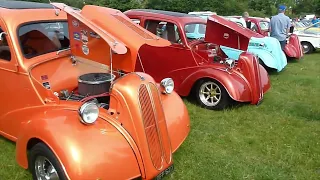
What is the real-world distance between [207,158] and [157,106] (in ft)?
4.13

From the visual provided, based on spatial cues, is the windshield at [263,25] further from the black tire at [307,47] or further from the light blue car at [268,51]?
the light blue car at [268,51]

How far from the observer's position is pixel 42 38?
4.11 meters

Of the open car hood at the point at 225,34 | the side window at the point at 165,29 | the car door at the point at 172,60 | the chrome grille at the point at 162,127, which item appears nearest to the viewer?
the chrome grille at the point at 162,127

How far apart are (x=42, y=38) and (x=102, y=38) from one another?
3.52 feet

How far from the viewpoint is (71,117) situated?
3037mm

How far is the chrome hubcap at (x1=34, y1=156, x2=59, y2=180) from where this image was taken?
297cm

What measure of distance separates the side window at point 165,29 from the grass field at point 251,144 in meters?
1.32

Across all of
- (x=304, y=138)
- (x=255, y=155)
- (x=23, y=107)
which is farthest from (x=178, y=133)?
(x=304, y=138)

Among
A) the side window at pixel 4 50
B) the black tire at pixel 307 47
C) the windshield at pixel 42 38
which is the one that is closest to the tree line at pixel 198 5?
the black tire at pixel 307 47

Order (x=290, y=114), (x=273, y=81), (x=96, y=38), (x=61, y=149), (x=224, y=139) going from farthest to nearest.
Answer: (x=273, y=81)
(x=290, y=114)
(x=224, y=139)
(x=96, y=38)
(x=61, y=149)

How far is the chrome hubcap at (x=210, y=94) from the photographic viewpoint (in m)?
6.10

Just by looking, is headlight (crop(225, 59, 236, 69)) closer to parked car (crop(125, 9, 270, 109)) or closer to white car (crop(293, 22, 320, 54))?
parked car (crop(125, 9, 270, 109))

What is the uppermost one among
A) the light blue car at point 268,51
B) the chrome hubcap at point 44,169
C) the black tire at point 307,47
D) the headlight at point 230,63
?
the headlight at point 230,63

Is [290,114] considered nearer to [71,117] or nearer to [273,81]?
[273,81]
